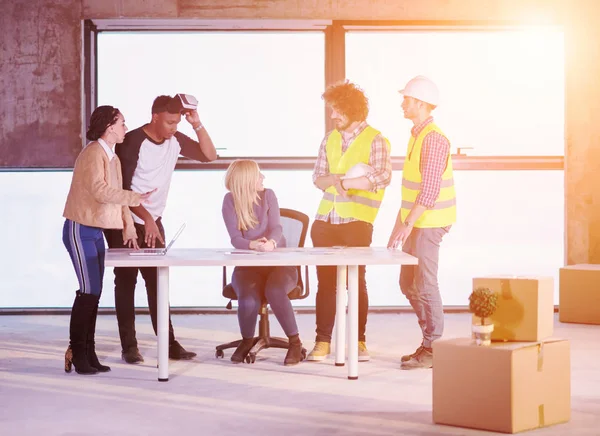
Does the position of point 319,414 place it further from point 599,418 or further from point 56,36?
point 56,36

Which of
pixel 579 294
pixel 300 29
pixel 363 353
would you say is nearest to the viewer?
pixel 363 353

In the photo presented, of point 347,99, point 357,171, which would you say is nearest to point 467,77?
point 347,99

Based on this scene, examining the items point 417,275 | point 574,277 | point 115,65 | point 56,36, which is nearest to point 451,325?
point 574,277

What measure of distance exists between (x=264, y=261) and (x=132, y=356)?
1287 millimetres

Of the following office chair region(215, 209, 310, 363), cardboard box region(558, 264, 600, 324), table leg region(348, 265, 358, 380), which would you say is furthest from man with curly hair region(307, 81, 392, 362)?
cardboard box region(558, 264, 600, 324)

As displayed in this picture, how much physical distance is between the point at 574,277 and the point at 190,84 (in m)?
3.38

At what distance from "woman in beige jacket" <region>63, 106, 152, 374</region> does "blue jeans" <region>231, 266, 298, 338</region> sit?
834 mm

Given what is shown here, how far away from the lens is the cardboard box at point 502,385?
3922mm

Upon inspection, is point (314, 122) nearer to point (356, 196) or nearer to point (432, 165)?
point (356, 196)

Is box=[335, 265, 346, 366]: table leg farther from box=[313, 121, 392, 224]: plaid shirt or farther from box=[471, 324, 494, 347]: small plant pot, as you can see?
box=[471, 324, 494, 347]: small plant pot

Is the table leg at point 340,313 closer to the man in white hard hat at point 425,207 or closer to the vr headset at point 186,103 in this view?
the man in white hard hat at point 425,207

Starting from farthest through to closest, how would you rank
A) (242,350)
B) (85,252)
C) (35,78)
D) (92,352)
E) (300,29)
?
(300,29), (35,78), (242,350), (92,352), (85,252)

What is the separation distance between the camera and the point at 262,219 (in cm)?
581

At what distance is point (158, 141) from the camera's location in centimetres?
588
